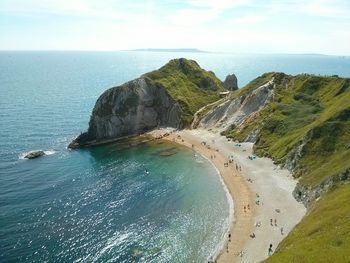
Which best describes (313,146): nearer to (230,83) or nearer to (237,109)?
(237,109)

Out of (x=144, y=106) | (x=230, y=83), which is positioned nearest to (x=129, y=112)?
(x=144, y=106)

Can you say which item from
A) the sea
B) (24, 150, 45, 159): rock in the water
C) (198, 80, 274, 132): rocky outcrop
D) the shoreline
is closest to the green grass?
the shoreline

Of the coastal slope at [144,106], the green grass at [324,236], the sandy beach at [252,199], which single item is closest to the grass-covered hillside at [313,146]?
the green grass at [324,236]

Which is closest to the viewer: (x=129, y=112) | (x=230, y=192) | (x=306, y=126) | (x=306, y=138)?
(x=230, y=192)

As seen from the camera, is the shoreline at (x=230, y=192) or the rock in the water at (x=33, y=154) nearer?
the shoreline at (x=230, y=192)

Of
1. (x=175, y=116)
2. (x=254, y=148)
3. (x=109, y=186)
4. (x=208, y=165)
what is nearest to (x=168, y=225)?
(x=109, y=186)

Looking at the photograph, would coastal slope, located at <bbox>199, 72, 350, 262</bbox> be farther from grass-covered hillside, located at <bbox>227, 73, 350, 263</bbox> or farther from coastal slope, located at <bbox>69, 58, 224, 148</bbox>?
coastal slope, located at <bbox>69, 58, 224, 148</bbox>

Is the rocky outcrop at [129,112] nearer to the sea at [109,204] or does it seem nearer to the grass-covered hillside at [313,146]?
the sea at [109,204]
